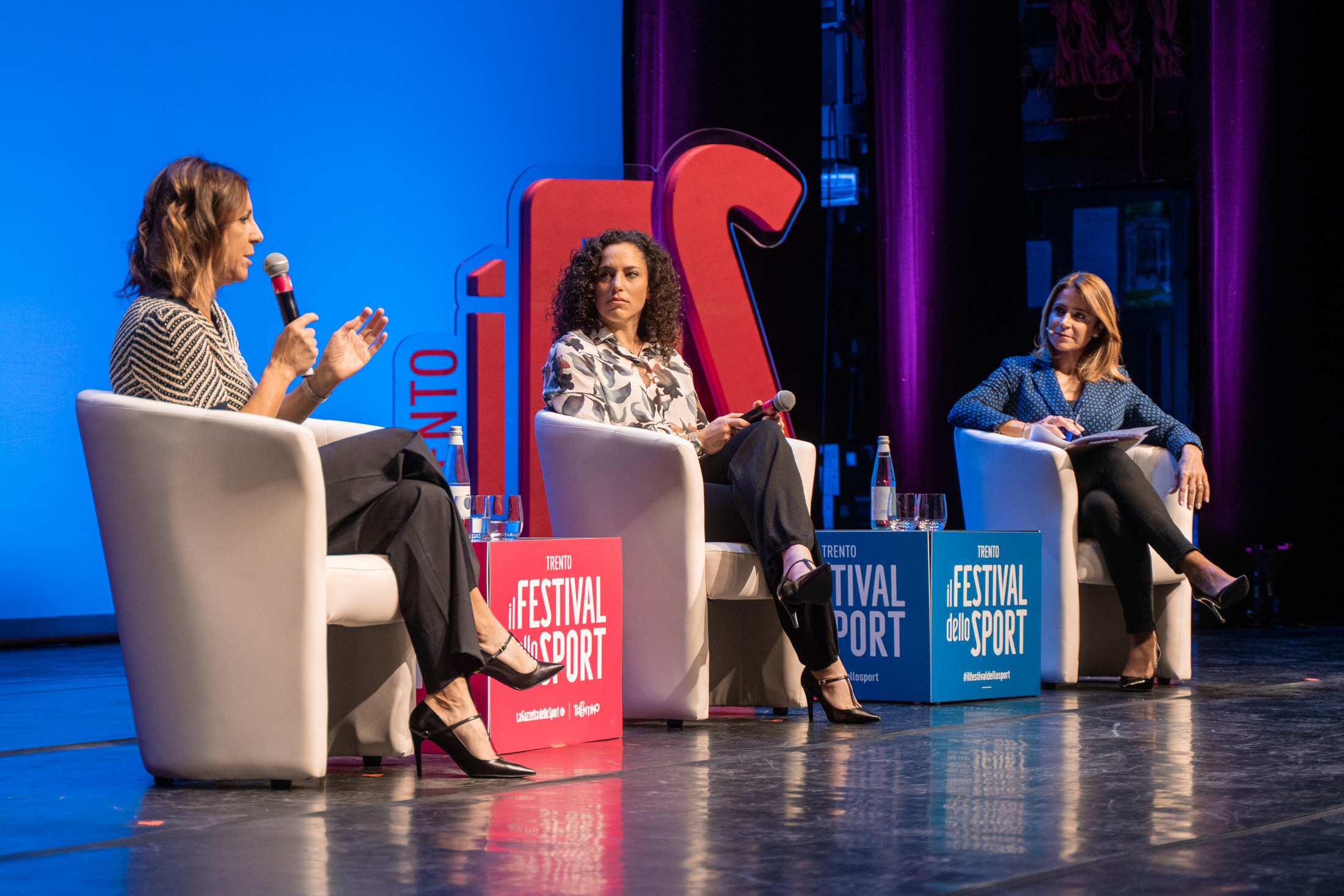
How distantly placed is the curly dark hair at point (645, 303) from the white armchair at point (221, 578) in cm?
137

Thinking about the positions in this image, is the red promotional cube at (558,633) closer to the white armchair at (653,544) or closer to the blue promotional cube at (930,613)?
the white armchair at (653,544)

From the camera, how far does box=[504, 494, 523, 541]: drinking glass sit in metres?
2.90

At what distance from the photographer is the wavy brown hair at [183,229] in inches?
93.0

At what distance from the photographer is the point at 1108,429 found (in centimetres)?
401

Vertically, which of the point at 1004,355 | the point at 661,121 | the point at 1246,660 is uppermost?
the point at 661,121

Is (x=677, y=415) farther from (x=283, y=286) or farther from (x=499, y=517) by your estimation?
(x=283, y=286)

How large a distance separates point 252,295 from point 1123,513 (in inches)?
128

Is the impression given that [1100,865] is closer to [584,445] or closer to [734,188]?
[584,445]

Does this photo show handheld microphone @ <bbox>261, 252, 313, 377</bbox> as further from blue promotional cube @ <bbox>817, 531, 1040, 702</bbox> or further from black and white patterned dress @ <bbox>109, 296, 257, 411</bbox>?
blue promotional cube @ <bbox>817, 531, 1040, 702</bbox>

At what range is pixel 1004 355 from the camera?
5.91m

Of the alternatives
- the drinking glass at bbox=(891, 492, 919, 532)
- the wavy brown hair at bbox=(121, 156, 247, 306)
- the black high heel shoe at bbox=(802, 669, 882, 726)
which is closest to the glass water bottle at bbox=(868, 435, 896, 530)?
the drinking glass at bbox=(891, 492, 919, 532)

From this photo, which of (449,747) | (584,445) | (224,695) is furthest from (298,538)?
(584,445)

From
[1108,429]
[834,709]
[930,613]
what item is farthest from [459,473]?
[1108,429]

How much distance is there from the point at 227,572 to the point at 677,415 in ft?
4.61
